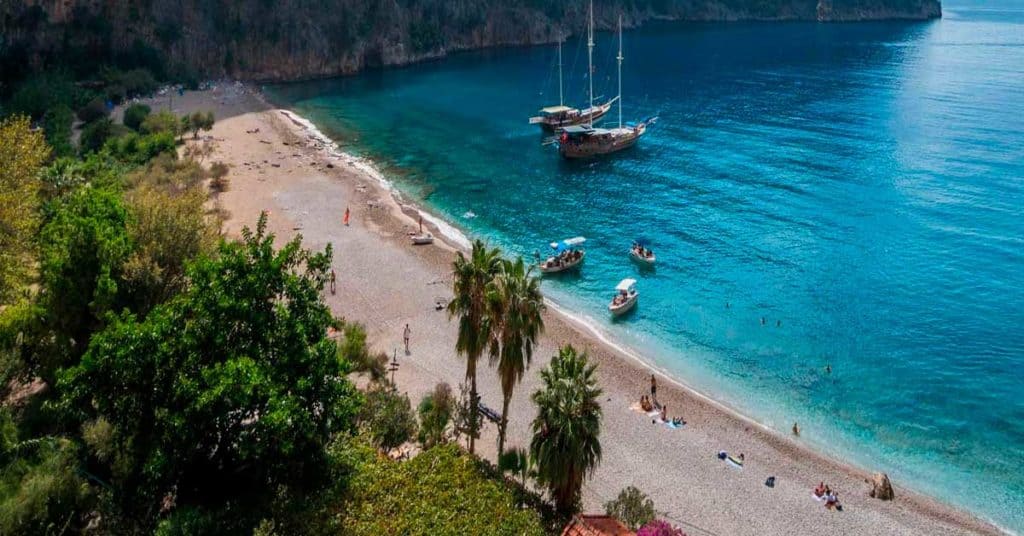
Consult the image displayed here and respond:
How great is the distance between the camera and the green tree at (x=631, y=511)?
25.7m

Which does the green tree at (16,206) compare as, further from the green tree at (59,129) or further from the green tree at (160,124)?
the green tree at (160,124)

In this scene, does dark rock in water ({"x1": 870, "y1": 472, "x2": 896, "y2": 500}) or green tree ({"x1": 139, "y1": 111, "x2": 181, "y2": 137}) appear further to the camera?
green tree ({"x1": 139, "y1": 111, "x2": 181, "y2": 137})

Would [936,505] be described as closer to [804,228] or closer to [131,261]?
[804,228]

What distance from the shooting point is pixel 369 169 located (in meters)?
76.8

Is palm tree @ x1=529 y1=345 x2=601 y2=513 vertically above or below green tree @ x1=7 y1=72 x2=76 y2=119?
below

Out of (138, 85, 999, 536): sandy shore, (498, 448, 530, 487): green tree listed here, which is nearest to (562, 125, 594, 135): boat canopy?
(138, 85, 999, 536): sandy shore

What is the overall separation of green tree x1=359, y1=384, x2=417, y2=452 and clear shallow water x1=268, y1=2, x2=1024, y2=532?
19195 mm

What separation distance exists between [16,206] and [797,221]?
5985cm

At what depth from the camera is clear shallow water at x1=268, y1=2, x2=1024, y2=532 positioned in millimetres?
38250

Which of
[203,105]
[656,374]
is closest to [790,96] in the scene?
[656,374]

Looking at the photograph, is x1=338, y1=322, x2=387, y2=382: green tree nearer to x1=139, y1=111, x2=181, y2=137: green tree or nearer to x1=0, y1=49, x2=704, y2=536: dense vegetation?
x1=0, y1=49, x2=704, y2=536: dense vegetation

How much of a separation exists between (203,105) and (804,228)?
84199mm

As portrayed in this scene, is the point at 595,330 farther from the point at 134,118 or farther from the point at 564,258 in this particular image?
the point at 134,118

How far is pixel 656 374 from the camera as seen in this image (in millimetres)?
40875
